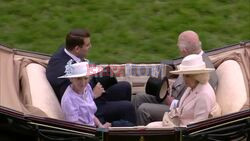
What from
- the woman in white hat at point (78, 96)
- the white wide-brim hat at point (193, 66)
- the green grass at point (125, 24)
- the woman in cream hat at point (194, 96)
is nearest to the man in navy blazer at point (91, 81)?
the woman in white hat at point (78, 96)

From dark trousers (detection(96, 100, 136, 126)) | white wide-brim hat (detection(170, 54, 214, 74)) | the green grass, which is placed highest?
the green grass

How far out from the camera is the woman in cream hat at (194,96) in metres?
6.11

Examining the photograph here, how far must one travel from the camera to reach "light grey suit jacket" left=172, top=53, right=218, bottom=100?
667 centimetres

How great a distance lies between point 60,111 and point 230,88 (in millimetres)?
1617

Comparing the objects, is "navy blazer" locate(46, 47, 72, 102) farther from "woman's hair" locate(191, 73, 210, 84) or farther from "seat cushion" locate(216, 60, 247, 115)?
"seat cushion" locate(216, 60, 247, 115)

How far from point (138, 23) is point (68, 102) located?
11.3 ft

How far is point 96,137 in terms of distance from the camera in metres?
5.88

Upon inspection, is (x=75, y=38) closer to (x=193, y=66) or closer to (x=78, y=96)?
(x=78, y=96)

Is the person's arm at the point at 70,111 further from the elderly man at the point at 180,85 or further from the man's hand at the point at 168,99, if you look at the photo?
the man's hand at the point at 168,99

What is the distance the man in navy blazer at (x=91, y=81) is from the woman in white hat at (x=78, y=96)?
26 centimetres

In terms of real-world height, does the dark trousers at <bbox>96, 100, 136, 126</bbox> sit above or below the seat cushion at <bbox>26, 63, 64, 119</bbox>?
below

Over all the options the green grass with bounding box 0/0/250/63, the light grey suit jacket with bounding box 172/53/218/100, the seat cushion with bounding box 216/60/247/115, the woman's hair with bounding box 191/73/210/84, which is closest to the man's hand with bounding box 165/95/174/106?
the light grey suit jacket with bounding box 172/53/218/100

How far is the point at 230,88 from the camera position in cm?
649

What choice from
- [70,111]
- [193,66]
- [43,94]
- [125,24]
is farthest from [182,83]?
[125,24]
